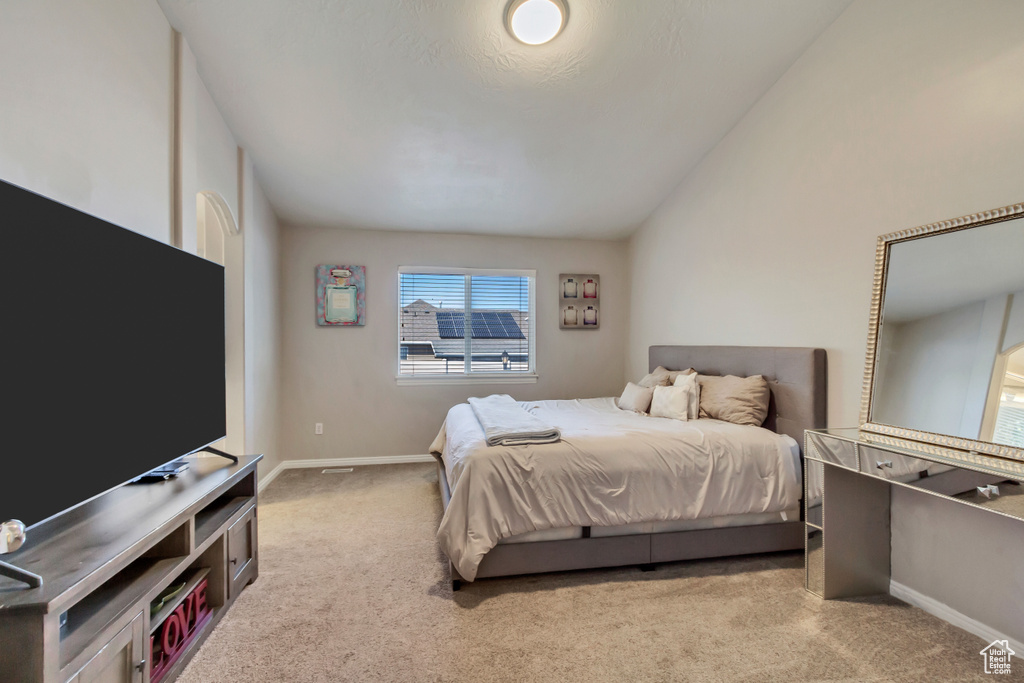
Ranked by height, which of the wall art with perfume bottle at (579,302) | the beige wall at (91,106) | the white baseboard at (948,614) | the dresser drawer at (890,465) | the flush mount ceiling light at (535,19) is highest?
the flush mount ceiling light at (535,19)

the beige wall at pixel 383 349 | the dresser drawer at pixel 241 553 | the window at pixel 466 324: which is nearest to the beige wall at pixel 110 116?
the dresser drawer at pixel 241 553

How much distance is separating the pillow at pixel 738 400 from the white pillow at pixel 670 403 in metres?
0.14

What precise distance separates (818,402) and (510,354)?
114 inches

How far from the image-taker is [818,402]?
2408 mm

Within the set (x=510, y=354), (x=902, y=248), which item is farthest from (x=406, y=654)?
(x=510, y=354)

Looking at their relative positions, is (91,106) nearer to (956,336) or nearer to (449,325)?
(449,325)

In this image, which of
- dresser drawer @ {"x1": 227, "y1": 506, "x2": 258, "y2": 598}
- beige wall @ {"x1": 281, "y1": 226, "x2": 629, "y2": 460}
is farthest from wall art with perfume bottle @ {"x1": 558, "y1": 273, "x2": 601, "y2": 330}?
dresser drawer @ {"x1": 227, "y1": 506, "x2": 258, "y2": 598}

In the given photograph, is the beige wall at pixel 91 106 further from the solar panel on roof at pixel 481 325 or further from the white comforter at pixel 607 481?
the solar panel on roof at pixel 481 325

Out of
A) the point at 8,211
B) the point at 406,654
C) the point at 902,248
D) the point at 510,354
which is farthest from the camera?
the point at 510,354

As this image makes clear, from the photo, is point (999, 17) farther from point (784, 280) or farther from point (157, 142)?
point (157, 142)

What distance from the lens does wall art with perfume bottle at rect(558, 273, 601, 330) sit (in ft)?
15.4

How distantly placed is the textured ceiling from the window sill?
5.71 ft

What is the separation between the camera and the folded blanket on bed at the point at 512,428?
86.3 inches

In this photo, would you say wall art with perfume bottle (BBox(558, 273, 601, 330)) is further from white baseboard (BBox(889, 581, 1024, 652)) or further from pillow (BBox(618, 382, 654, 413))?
white baseboard (BBox(889, 581, 1024, 652))
